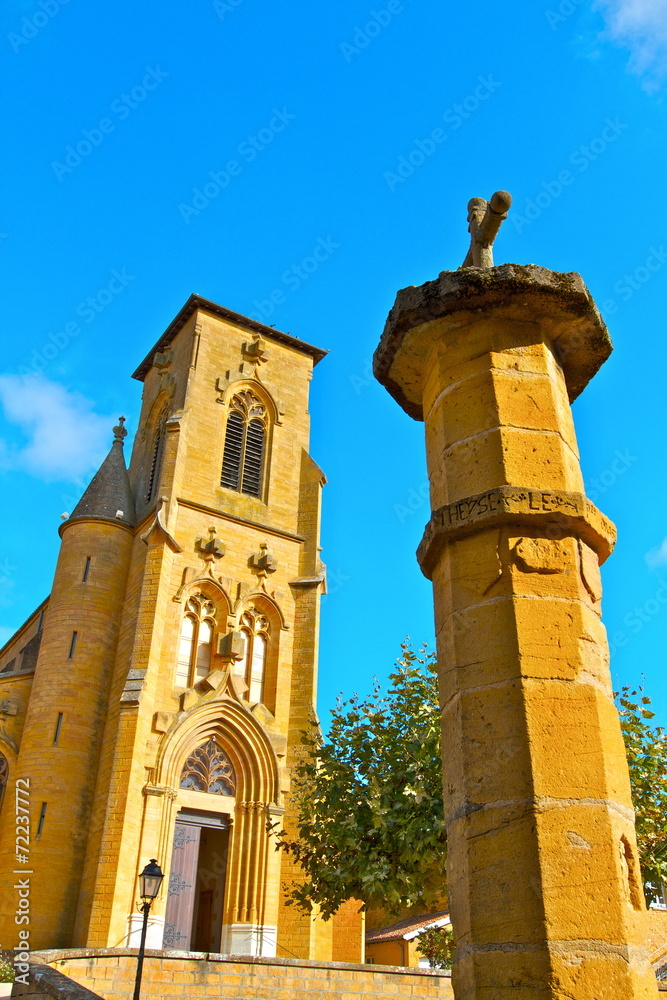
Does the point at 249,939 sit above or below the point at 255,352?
below

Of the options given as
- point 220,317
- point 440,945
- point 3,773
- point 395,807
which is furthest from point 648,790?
point 220,317

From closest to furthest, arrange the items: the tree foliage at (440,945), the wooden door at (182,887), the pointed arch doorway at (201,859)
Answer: the wooden door at (182,887) → the pointed arch doorway at (201,859) → the tree foliage at (440,945)

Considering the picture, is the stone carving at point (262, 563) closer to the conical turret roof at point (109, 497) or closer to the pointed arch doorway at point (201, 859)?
the conical turret roof at point (109, 497)

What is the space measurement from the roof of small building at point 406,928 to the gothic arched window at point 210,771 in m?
8.37

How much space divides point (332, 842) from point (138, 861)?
5906 millimetres

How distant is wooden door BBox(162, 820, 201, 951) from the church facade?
37 mm

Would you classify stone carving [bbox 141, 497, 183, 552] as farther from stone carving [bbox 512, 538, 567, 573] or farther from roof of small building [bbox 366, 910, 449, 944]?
stone carving [bbox 512, 538, 567, 573]

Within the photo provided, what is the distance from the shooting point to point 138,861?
17.1 metres

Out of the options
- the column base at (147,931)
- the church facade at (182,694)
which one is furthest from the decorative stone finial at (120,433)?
the column base at (147,931)

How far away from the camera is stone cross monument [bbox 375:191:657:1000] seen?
324 cm

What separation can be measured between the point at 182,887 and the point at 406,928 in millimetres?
11194

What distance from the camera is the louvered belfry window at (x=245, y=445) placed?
24.1 meters

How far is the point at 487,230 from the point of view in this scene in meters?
4.90

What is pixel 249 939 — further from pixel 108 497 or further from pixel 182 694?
pixel 108 497
